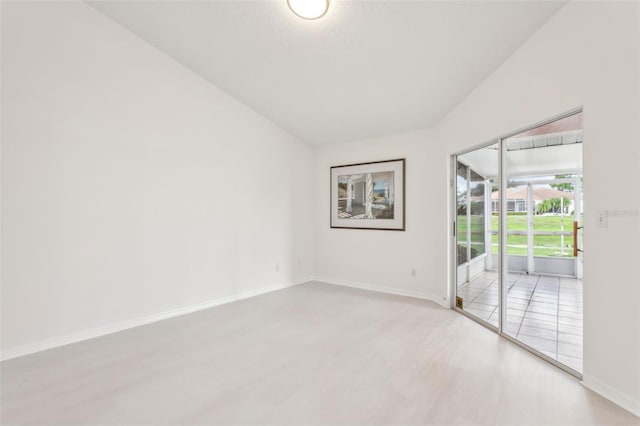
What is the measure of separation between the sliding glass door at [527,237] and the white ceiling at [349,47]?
0.85 meters

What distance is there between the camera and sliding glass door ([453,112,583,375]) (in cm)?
311

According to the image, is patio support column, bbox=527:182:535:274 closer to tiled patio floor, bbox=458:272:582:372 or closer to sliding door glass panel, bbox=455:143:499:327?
tiled patio floor, bbox=458:272:582:372

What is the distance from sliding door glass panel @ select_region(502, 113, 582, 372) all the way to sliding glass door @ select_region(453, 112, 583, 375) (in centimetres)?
1

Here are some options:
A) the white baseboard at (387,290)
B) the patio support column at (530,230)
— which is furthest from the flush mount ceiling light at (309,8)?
the patio support column at (530,230)

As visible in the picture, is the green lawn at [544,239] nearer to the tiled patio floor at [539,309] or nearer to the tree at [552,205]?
the tree at [552,205]

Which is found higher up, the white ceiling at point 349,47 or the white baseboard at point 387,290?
the white ceiling at point 349,47

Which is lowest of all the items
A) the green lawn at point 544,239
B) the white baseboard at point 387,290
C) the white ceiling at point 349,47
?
the white baseboard at point 387,290

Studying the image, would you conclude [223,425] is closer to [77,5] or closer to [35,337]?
[35,337]

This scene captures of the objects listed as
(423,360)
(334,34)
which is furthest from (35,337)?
(334,34)

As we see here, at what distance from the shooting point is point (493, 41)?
2.71 metres

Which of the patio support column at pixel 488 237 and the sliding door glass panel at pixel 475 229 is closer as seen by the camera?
the sliding door glass panel at pixel 475 229

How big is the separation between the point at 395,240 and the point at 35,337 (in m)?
4.38

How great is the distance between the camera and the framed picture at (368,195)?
4.86 meters

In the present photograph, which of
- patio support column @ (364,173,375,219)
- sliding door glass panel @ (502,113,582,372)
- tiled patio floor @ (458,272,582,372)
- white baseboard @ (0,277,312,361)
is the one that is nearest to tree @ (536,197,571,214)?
sliding door glass panel @ (502,113,582,372)
